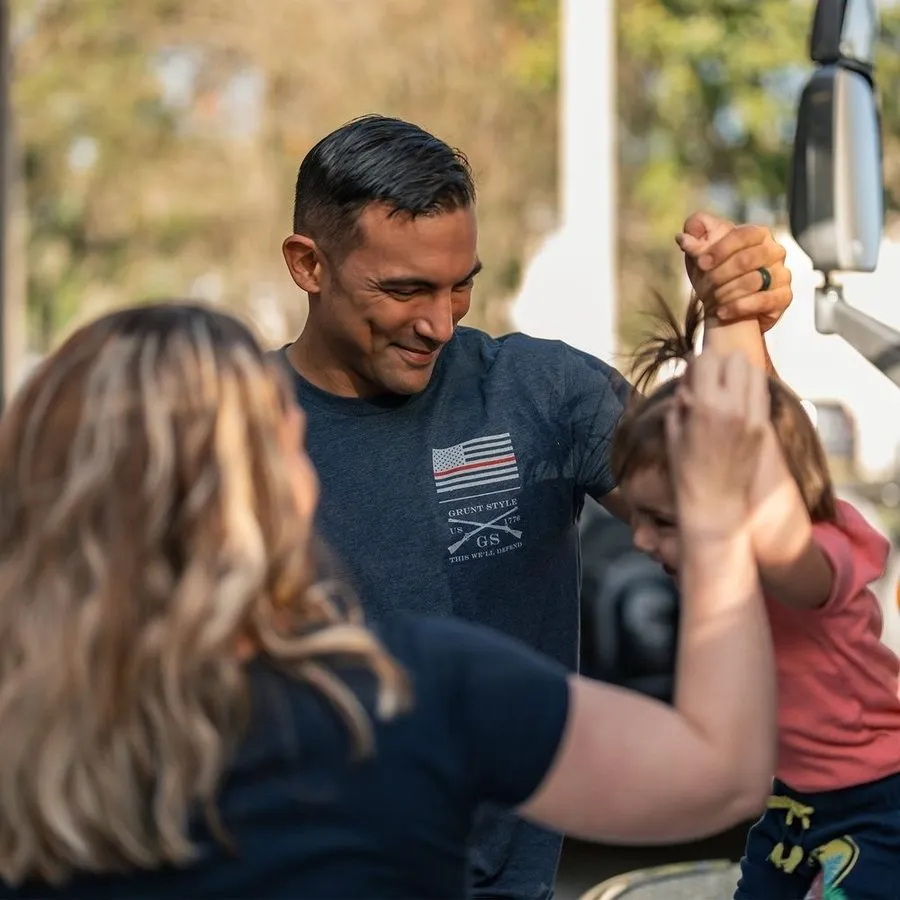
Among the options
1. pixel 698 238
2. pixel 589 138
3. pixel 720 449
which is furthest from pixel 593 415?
pixel 589 138

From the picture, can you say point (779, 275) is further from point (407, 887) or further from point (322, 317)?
point (407, 887)

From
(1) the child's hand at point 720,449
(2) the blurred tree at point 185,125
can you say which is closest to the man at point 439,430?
(1) the child's hand at point 720,449

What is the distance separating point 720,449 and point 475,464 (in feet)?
4.41

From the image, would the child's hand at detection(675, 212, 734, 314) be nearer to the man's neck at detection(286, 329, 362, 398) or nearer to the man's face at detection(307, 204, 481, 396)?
the man's face at detection(307, 204, 481, 396)

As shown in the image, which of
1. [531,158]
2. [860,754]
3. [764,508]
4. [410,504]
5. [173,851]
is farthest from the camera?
[531,158]

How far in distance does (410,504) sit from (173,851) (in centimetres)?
160

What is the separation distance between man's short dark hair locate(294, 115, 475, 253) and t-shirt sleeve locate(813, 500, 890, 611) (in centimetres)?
100

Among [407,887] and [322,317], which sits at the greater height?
[322,317]

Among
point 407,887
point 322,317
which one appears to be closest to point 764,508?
point 407,887

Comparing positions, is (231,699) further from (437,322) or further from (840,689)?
(437,322)

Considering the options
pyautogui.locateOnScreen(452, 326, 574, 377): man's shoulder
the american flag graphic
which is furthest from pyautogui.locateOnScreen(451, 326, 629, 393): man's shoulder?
the american flag graphic

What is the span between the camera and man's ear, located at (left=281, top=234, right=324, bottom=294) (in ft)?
11.3

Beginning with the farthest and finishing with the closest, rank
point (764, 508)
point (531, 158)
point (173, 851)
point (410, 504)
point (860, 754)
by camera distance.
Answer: point (531, 158)
point (410, 504)
point (860, 754)
point (764, 508)
point (173, 851)

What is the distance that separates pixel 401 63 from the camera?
25.2m
